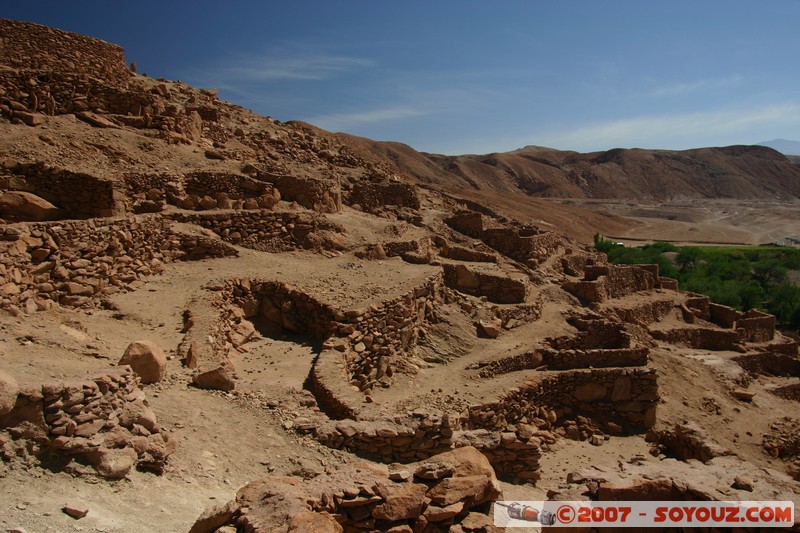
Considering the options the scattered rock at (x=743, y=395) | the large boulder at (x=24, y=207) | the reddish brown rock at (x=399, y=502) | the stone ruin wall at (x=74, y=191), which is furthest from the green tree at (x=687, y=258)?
the reddish brown rock at (x=399, y=502)

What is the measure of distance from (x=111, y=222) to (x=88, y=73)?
770 centimetres

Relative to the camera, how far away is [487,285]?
586 inches

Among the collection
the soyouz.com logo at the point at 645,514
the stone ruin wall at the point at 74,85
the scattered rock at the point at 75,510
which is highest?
the stone ruin wall at the point at 74,85

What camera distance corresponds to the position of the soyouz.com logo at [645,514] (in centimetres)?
528

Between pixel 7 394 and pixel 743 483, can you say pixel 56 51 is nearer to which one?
pixel 7 394

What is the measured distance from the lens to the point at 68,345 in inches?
260

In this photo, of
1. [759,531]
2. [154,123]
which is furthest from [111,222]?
[759,531]

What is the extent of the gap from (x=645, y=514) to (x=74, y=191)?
35.1 ft

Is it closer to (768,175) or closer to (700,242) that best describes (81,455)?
(700,242)

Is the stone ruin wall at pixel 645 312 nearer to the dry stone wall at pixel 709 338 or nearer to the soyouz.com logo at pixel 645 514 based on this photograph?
the dry stone wall at pixel 709 338

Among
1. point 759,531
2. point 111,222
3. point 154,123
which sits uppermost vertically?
point 154,123

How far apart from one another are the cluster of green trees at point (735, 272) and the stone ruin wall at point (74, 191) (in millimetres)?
26192

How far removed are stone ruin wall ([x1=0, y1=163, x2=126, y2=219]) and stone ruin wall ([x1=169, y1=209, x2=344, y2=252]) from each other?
4.19 feet

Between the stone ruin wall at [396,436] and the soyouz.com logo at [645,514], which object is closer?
the soyouz.com logo at [645,514]
